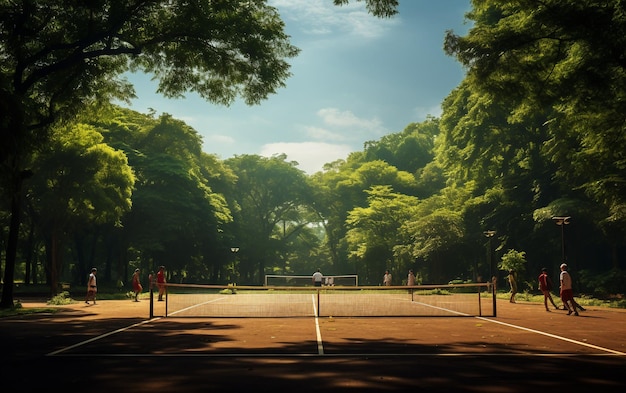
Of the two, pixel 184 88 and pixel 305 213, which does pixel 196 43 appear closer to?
pixel 184 88

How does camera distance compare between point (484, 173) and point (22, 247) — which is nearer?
point (484, 173)

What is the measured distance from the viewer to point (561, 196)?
45.2 m

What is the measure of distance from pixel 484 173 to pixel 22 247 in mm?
43427

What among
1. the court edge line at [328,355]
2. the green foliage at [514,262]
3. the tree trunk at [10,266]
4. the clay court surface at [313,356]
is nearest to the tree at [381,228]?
the green foliage at [514,262]

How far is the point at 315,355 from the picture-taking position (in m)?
11.2

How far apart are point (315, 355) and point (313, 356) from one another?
14 centimetres

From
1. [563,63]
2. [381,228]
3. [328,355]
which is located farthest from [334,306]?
→ [381,228]

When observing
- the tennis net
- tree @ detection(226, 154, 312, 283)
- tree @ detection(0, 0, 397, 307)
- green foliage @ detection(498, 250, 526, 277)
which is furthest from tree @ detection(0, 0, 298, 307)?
tree @ detection(226, 154, 312, 283)

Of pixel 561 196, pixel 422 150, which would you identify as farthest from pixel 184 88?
pixel 422 150

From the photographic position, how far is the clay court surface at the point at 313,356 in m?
8.41

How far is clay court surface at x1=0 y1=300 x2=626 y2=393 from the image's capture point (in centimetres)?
841

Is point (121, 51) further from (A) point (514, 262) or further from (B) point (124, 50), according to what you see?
(A) point (514, 262)

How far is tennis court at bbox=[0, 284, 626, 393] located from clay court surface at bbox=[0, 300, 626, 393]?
0.02 m

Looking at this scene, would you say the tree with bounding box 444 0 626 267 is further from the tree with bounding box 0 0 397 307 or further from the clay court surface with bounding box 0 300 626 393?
the clay court surface with bounding box 0 300 626 393
